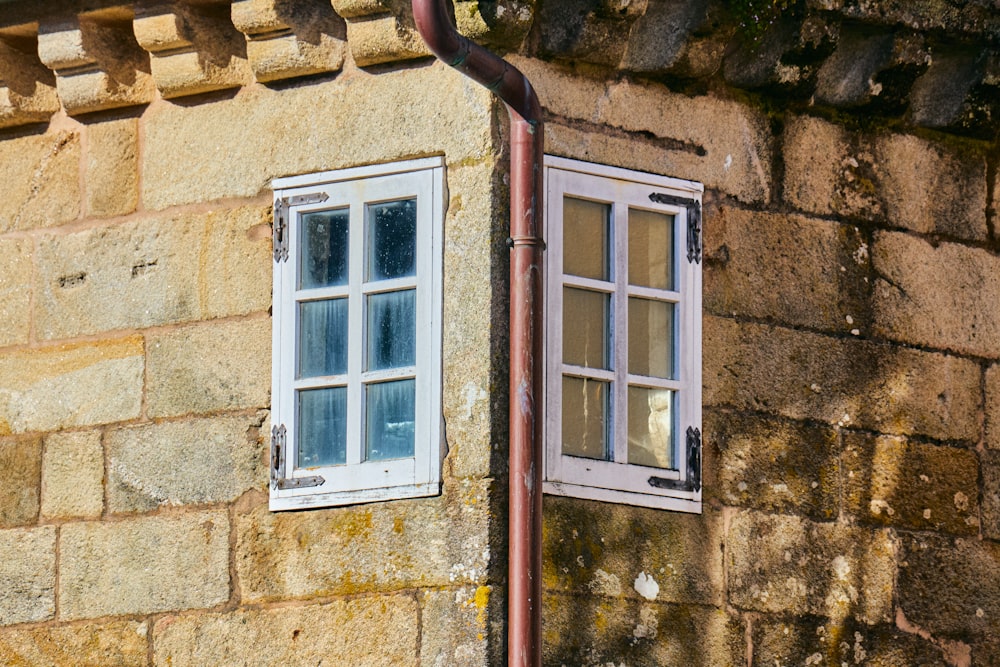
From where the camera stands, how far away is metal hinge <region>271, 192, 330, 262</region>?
7109mm

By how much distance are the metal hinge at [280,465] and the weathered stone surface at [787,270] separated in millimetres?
1476

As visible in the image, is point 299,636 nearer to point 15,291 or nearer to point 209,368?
point 209,368

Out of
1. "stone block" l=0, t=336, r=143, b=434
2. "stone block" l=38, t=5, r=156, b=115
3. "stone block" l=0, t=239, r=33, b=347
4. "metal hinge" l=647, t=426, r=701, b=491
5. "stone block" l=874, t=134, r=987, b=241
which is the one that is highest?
"stone block" l=38, t=5, r=156, b=115

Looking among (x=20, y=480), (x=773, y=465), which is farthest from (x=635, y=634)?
(x=20, y=480)

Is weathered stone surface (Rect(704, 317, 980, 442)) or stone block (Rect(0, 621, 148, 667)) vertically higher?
weathered stone surface (Rect(704, 317, 980, 442))

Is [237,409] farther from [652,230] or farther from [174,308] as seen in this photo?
[652,230]

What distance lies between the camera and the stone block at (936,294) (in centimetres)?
752

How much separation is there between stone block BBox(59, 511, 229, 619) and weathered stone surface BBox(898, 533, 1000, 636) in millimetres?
2319

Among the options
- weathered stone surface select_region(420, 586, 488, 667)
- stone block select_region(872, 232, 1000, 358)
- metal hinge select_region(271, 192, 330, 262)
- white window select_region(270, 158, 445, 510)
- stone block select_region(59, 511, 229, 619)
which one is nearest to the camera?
weathered stone surface select_region(420, 586, 488, 667)

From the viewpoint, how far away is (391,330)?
689 cm

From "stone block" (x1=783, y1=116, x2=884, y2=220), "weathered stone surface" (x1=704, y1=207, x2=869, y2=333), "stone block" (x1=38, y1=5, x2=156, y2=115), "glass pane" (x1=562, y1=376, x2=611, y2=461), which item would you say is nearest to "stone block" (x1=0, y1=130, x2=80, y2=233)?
"stone block" (x1=38, y1=5, x2=156, y2=115)

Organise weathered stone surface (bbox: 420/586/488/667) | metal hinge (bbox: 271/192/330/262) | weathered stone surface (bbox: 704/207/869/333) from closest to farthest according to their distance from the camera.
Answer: weathered stone surface (bbox: 420/586/488/667) → metal hinge (bbox: 271/192/330/262) → weathered stone surface (bbox: 704/207/869/333)

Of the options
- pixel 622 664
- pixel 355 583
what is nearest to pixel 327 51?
pixel 355 583

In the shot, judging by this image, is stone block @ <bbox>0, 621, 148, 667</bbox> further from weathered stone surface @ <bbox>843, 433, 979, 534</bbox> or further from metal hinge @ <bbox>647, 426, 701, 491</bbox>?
weathered stone surface @ <bbox>843, 433, 979, 534</bbox>
